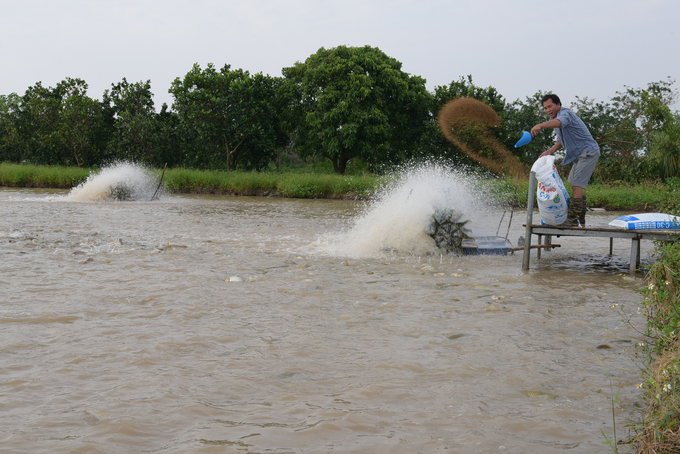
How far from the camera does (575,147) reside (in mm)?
7992

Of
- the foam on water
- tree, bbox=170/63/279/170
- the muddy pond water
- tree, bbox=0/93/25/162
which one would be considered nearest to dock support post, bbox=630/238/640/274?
the muddy pond water

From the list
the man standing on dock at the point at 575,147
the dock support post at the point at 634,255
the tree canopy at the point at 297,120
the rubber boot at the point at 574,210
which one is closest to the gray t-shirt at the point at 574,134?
the man standing on dock at the point at 575,147

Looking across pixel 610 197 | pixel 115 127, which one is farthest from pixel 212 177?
pixel 610 197

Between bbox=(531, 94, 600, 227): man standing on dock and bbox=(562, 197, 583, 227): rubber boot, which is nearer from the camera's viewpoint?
bbox=(531, 94, 600, 227): man standing on dock

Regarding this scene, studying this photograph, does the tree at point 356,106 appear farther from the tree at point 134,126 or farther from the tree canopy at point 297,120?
the tree at point 134,126

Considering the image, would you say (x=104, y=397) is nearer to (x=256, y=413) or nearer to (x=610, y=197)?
(x=256, y=413)

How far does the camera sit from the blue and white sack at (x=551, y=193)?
7.93m

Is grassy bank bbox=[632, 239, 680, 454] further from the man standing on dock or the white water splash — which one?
the white water splash

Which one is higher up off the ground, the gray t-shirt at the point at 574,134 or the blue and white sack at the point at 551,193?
the gray t-shirt at the point at 574,134

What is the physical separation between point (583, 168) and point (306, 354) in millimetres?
5683

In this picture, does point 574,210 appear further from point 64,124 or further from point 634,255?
point 64,124

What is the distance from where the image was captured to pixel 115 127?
4169 cm

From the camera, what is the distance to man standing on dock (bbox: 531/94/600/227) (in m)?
7.89

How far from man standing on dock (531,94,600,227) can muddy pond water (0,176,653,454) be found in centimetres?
101
